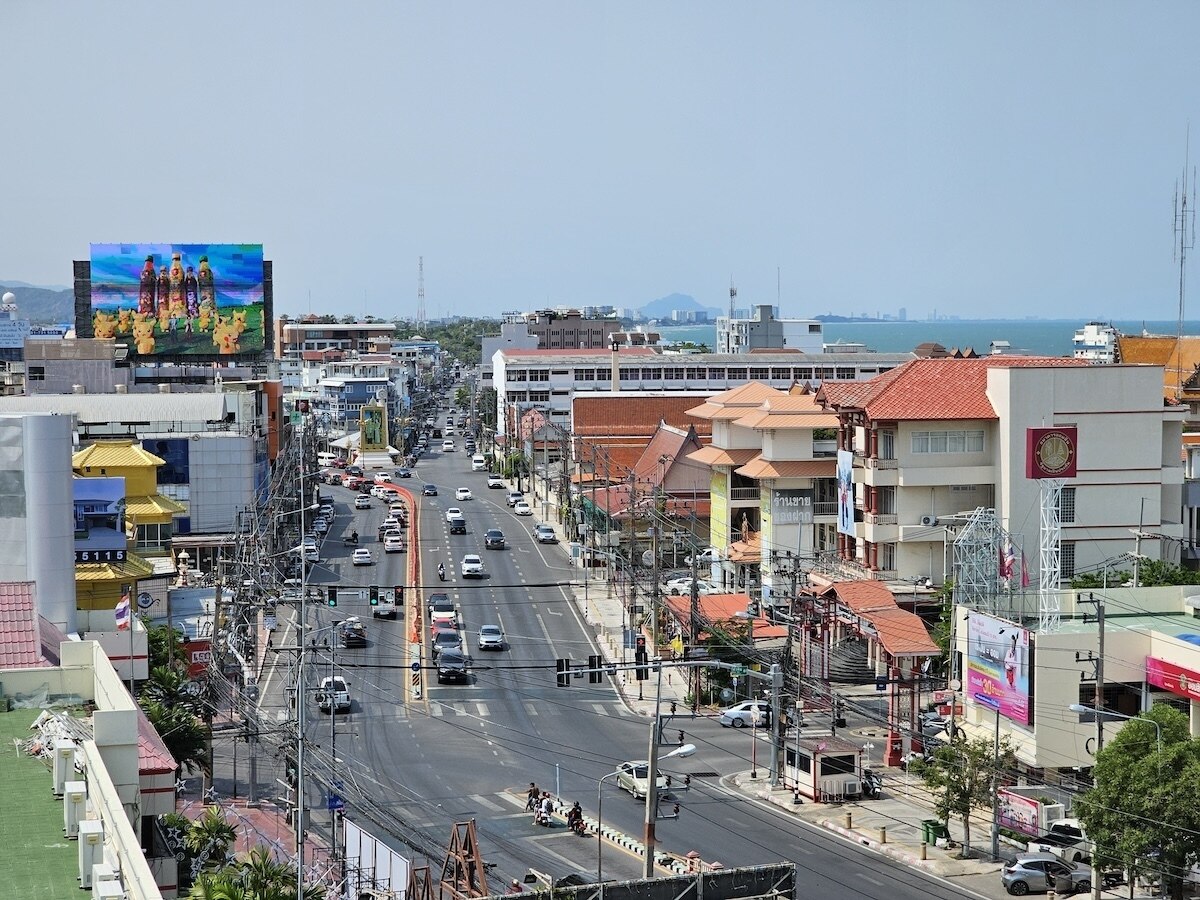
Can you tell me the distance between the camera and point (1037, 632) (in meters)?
51.3

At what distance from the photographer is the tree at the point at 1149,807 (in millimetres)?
38969

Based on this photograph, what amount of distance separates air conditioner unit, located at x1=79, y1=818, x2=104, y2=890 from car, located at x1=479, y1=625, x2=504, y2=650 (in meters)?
50.3

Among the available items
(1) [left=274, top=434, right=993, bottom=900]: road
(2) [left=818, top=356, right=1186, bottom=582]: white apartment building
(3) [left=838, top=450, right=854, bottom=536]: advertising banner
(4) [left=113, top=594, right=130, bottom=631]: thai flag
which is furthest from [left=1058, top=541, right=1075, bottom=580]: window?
(4) [left=113, top=594, right=130, bottom=631]: thai flag

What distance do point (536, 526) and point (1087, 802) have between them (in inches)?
3163

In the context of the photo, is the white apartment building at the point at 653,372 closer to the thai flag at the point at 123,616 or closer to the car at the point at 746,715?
the car at the point at 746,715

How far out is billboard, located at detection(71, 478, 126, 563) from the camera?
6844cm

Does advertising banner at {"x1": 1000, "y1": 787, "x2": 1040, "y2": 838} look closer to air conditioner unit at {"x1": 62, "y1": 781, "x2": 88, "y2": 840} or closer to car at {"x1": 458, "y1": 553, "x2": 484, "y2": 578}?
air conditioner unit at {"x1": 62, "y1": 781, "x2": 88, "y2": 840}

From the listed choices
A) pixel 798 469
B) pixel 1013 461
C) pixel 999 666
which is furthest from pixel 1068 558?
pixel 999 666

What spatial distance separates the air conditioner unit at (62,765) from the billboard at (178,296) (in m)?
107

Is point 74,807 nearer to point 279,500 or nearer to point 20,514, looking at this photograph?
point 20,514

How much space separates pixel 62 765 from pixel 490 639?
46.7 metres

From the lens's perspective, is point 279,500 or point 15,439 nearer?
point 15,439

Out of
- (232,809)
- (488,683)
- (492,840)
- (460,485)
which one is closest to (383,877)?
(492,840)

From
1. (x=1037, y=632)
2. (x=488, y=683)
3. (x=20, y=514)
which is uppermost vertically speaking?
(x=20, y=514)
